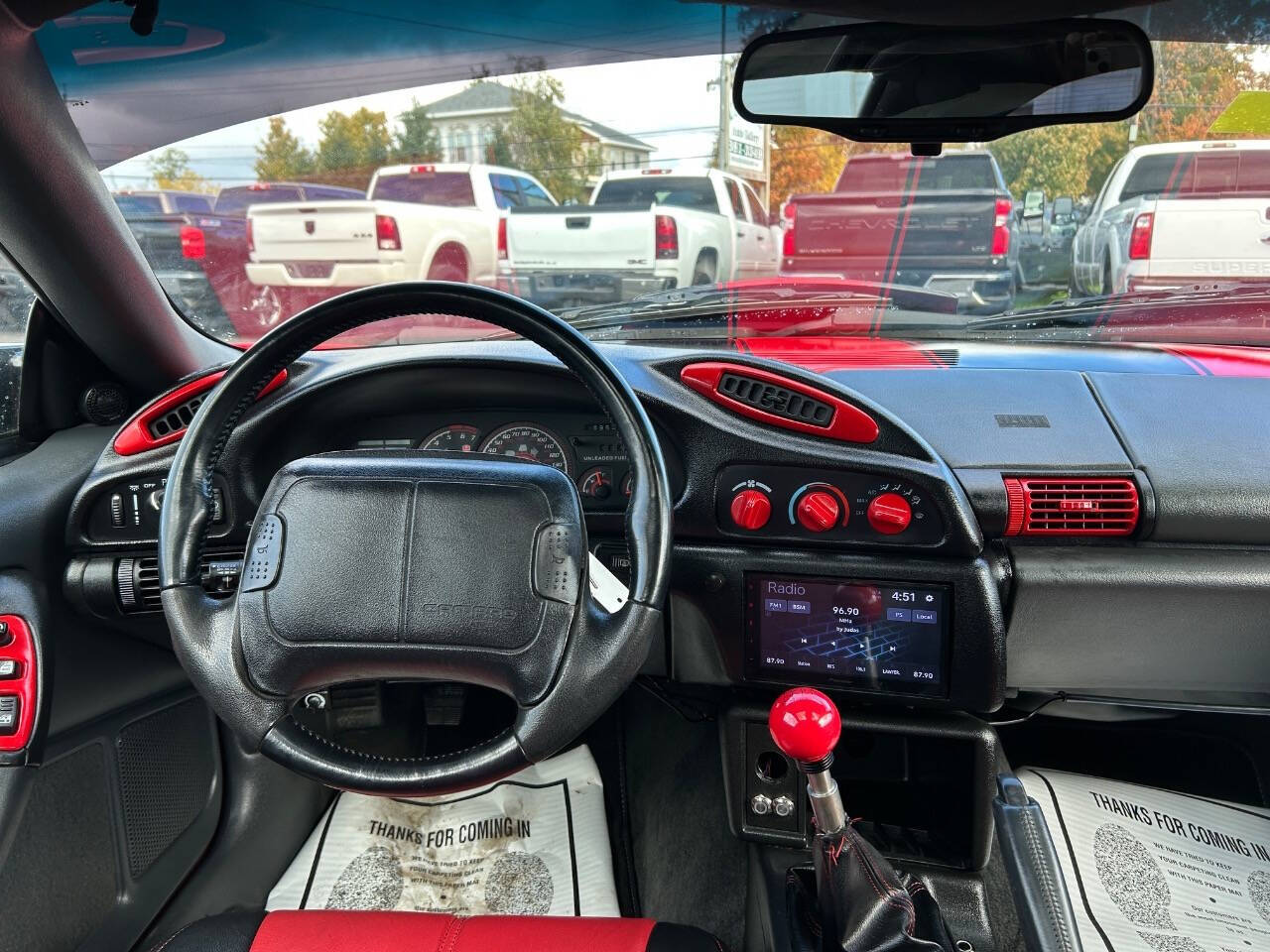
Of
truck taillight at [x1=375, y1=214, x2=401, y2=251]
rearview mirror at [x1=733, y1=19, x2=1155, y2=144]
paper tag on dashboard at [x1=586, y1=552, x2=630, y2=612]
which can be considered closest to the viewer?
paper tag on dashboard at [x1=586, y1=552, x2=630, y2=612]

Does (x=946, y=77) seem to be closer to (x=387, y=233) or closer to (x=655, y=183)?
(x=655, y=183)

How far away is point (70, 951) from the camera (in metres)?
2.01

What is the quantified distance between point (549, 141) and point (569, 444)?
0.99m

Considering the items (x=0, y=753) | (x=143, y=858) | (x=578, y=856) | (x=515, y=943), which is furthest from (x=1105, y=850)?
(x=0, y=753)

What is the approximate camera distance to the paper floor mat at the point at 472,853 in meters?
2.40

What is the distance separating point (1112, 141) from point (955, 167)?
35 cm

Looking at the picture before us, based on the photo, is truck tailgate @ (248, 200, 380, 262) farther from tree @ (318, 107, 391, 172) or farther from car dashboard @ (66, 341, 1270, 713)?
car dashboard @ (66, 341, 1270, 713)

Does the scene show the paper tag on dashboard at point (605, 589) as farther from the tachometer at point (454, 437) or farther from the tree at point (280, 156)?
the tree at point (280, 156)

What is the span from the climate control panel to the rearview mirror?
0.69 meters

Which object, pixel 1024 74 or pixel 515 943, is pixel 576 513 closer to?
pixel 515 943

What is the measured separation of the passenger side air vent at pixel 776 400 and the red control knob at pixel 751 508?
0.17 meters

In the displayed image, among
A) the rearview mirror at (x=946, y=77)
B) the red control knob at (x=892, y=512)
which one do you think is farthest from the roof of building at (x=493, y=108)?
the red control knob at (x=892, y=512)

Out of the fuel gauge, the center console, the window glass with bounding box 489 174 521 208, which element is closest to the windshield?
the window glass with bounding box 489 174 521 208

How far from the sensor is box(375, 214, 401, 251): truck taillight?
2699mm
